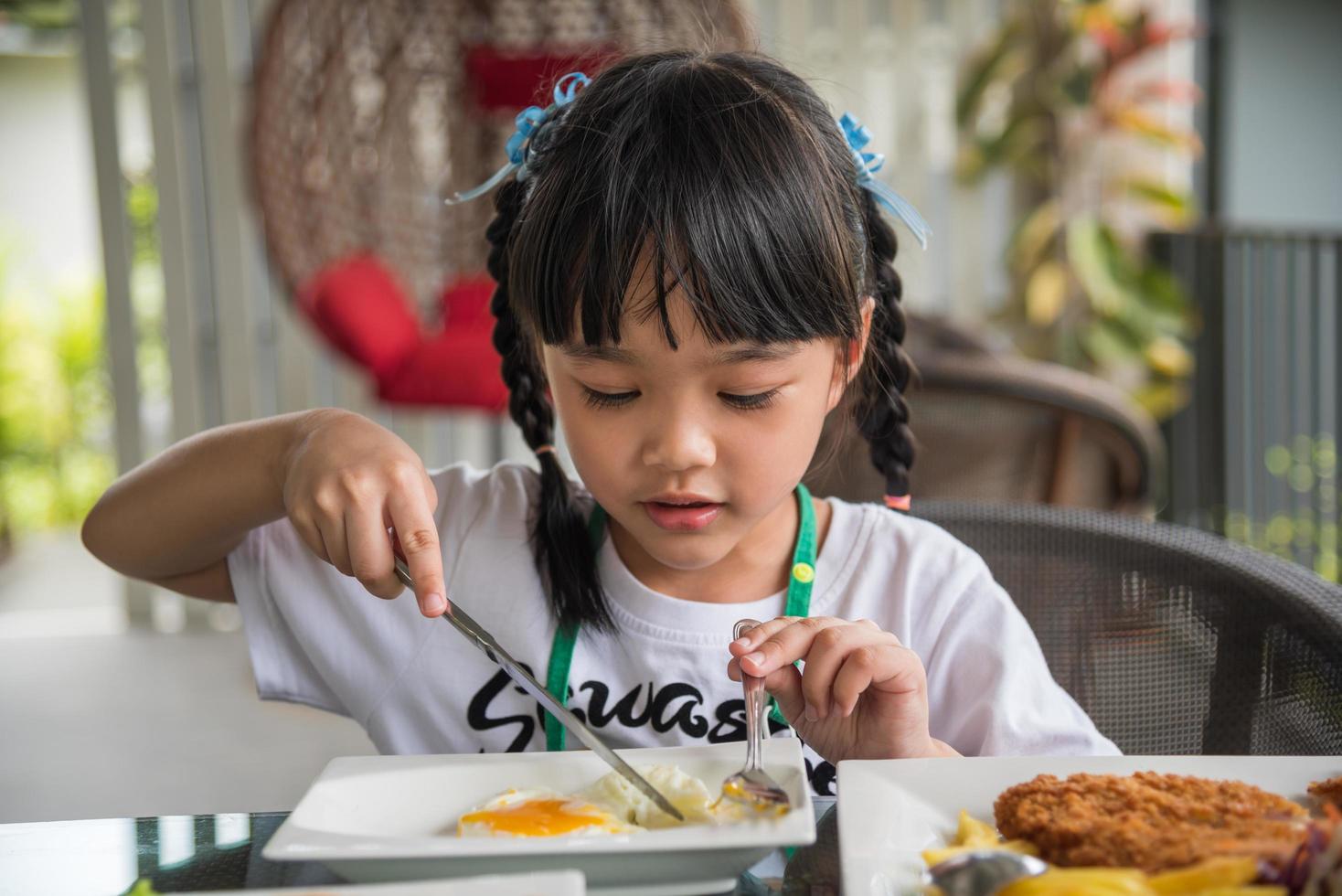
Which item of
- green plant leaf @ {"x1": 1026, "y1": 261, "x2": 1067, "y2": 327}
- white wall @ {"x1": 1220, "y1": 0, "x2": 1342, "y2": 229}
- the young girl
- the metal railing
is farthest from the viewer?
white wall @ {"x1": 1220, "y1": 0, "x2": 1342, "y2": 229}

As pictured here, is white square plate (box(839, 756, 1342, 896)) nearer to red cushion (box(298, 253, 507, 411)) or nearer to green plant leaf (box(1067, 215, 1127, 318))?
red cushion (box(298, 253, 507, 411))

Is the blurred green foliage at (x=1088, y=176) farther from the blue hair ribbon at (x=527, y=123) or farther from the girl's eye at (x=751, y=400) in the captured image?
the girl's eye at (x=751, y=400)

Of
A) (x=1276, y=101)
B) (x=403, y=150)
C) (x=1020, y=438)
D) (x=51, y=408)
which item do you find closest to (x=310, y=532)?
(x=1020, y=438)

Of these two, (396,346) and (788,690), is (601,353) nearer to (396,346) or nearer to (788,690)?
(788,690)

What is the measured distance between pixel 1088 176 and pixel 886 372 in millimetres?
2954

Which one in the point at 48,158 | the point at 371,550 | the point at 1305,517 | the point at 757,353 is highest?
the point at 48,158

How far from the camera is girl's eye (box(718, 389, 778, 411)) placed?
→ 2.94ft

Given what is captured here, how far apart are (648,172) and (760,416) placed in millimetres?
188

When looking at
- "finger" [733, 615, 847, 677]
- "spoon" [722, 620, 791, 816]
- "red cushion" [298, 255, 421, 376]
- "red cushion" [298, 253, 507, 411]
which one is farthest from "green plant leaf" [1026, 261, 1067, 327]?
"spoon" [722, 620, 791, 816]

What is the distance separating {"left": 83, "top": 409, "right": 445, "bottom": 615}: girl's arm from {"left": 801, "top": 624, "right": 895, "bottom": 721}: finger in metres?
0.24

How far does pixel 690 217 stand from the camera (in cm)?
89

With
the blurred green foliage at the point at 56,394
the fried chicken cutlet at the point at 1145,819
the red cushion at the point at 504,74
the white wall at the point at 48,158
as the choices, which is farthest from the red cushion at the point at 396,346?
the white wall at the point at 48,158

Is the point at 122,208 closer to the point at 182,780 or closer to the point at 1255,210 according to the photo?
the point at 182,780

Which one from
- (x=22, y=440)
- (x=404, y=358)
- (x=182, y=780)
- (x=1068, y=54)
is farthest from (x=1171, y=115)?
(x=22, y=440)
